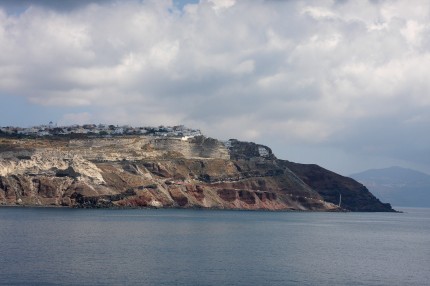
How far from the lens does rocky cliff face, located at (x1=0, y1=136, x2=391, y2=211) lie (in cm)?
14225

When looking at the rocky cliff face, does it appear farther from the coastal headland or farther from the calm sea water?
the calm sea water

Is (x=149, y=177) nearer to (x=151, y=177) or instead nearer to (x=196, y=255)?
(x=151, y=177)

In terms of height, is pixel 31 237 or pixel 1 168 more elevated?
pixel 1 168

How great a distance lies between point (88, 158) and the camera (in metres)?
166

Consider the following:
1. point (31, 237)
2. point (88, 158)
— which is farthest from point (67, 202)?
point (31, 237)

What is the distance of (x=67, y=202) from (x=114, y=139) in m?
49.6

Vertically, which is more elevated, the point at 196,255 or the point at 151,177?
the point at 151,177

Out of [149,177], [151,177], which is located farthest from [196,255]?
[151,177]

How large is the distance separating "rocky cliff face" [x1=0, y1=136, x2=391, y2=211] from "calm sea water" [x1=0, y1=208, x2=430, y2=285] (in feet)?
121

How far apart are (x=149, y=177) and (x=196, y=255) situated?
92.3m

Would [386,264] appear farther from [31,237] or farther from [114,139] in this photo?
[114,139]

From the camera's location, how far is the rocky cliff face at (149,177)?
5600 inches

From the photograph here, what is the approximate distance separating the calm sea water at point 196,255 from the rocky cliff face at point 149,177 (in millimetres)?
36983

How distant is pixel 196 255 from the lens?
2621 inches
